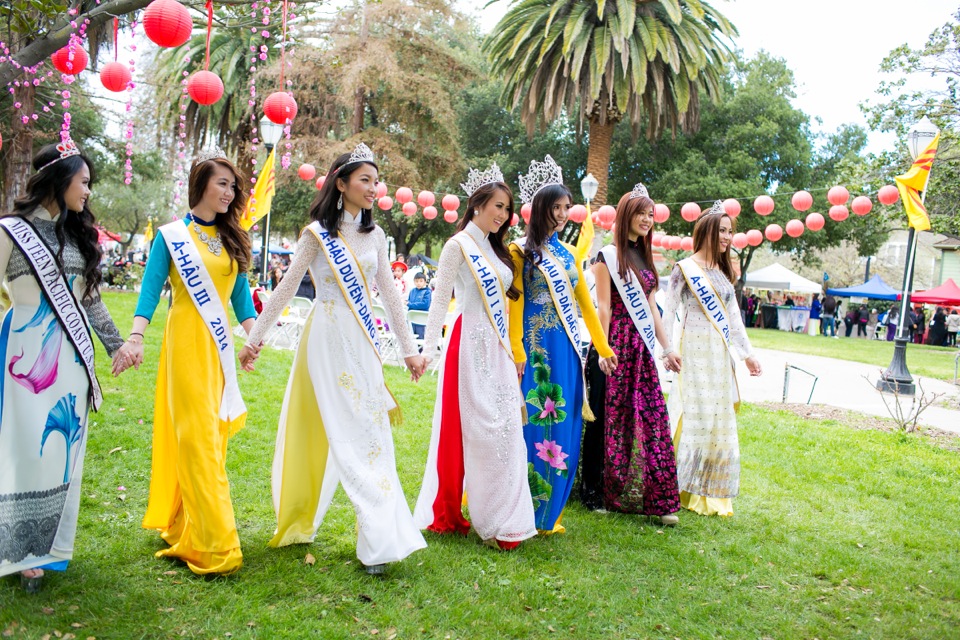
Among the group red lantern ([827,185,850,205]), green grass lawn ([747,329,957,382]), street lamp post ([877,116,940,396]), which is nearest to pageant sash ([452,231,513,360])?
street lamp post ([877,116,940,396])

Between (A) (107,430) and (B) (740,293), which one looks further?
(B) (740,293)

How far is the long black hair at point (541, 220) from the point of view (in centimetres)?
380

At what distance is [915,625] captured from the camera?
10.0 feet

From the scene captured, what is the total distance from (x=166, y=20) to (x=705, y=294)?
421 cm

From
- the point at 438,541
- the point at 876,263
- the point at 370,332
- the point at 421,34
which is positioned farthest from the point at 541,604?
the point at 876,263

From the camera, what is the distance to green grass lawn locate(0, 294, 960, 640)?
9.05 ft

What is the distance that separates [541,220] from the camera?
12.6ft

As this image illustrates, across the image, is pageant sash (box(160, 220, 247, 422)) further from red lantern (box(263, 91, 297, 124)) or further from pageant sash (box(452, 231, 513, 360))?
red lantern (box(263, 91, 297, 124))

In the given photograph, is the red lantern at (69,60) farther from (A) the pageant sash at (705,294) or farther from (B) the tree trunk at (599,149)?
(B) the tree trunk at (599,149)

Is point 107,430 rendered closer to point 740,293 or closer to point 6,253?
point 6,253

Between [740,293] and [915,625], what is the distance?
2777 cm

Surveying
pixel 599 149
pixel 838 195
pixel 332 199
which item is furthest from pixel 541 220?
pixel 599 149

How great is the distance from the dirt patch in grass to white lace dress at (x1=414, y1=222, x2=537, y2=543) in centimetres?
478

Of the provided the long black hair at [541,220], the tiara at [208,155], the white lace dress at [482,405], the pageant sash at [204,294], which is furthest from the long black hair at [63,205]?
the long black hair at [541,220]
